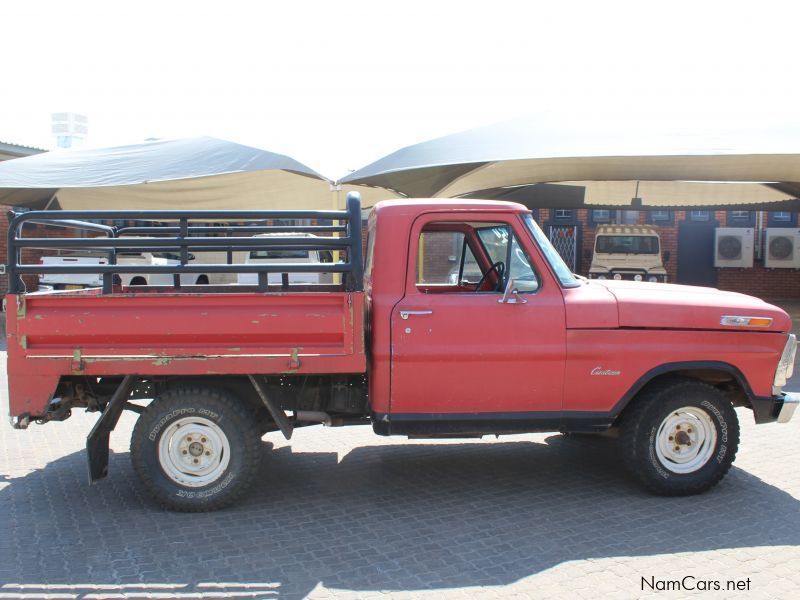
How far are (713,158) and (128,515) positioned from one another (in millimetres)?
9795

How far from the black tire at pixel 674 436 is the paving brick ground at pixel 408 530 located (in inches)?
6.0

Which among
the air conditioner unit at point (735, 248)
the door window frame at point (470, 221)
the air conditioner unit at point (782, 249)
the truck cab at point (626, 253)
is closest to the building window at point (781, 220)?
the air conditioner unit at point (782, 249)

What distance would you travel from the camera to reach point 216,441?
4703mm

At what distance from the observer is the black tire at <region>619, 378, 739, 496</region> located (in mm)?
4887

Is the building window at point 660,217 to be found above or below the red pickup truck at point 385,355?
above

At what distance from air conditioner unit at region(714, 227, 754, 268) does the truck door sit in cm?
1748

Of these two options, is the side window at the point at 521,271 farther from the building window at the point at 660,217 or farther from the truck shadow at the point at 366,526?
the building window at the point at 660,217

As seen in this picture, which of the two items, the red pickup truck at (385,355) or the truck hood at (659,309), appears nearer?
the red pickup truck at (385,355)

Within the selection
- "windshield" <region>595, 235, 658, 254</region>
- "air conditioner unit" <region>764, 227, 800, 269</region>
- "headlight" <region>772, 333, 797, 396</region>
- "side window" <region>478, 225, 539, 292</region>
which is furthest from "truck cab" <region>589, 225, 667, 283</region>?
"side window" <region>478, 225, 539, 292</region>

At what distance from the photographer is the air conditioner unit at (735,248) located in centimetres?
2022

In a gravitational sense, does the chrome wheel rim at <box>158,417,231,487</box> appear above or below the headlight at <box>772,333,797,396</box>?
below

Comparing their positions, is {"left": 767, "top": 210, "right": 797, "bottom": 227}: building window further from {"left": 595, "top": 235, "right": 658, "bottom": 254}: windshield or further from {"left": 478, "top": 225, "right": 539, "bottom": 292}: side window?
{"left": 478, "top": 225, "right": 539, "bottom": 292}: side window

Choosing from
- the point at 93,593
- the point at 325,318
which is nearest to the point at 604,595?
the point at 325,318

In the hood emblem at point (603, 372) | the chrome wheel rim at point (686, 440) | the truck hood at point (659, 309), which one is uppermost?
the truck hood at point (659, 309)
